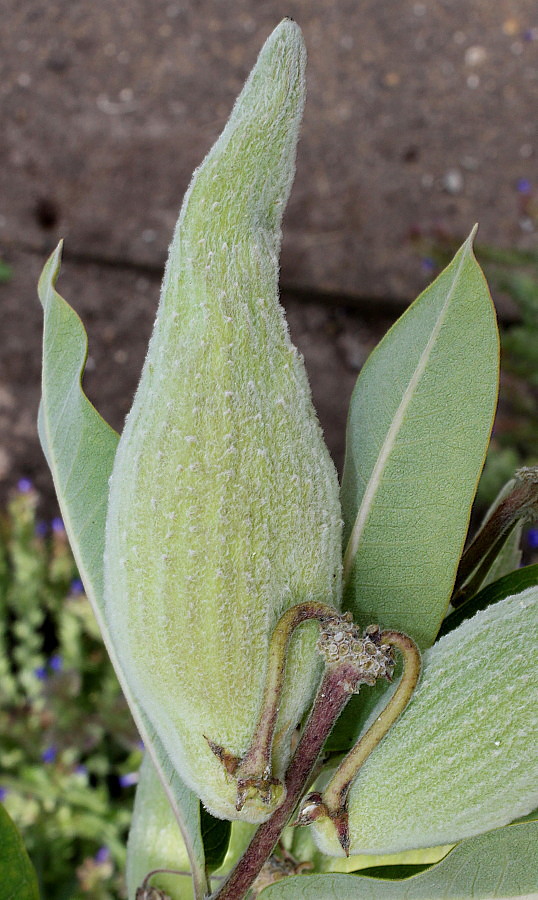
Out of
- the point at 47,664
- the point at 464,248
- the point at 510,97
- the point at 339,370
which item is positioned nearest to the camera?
the point at 464,248

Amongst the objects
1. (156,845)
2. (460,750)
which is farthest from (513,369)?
(460,750)

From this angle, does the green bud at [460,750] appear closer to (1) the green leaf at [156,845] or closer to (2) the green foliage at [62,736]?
(1) the green leaf at [156,845]

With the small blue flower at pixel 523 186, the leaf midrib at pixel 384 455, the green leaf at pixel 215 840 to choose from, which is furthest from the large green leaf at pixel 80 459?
the small blue flower at pixel 523 186

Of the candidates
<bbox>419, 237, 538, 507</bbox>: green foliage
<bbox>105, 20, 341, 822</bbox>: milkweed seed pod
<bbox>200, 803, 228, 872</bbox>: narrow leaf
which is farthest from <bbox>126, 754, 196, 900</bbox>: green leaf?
<bbox>419, 237, 538, 507</bbox>: green foliage

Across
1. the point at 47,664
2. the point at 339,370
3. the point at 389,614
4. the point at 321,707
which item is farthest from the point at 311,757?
the point at 339,370

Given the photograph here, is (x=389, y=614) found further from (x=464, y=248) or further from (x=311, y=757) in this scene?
(x=464, y=248)

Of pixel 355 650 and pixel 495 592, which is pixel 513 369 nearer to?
pixel 495 592
